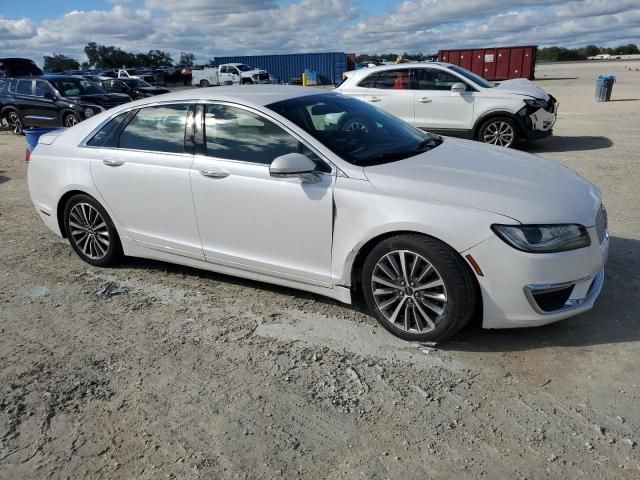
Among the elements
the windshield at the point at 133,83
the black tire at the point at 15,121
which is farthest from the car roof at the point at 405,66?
the windshield at the point at 133,83

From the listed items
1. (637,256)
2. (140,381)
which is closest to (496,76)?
(637,256)

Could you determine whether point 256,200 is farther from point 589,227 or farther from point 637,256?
point 637,256

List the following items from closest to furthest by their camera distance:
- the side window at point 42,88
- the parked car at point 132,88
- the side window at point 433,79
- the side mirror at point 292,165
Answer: the side mirror at point 292,165 → the side window at point 433,79 → the side window at point 42,88 → the parked car at point 132,88

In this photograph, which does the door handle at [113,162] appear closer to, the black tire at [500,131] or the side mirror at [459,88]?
the side mirror at [459,88]

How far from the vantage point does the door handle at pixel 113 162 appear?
14.7 ft

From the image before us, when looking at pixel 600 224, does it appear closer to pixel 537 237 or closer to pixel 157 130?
pixel 537 237

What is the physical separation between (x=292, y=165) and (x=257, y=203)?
0.49m

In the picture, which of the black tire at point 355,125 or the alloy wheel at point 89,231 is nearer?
the black tire at point 355,125

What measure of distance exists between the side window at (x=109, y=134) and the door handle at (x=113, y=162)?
5.8 inches

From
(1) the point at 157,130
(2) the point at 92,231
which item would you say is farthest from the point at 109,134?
(2) the point at 92,231

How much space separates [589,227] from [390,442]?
1786mm

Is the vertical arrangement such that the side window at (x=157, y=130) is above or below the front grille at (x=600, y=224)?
above

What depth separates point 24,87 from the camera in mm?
15023

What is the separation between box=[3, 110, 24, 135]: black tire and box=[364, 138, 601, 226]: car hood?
1504cm
